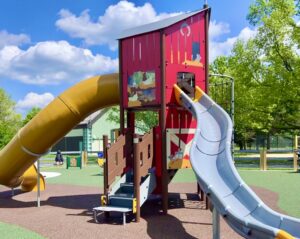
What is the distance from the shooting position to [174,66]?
1013 centimetres

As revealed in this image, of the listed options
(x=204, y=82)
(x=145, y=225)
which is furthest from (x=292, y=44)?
(x=145, y=225)

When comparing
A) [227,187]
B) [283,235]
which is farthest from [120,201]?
[283,235]

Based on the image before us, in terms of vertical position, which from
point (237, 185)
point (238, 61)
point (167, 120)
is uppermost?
point (238, 61)

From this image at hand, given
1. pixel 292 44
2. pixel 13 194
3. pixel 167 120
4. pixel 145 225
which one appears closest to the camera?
pixel 145 225

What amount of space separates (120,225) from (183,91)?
3.79 meters

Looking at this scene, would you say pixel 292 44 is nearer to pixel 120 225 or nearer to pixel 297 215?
pixel 297 215

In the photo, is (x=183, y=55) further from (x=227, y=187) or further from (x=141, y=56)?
(x=227, y=187)

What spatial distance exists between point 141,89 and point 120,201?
2882 millimetres

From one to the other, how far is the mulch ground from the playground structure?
19.2 inches

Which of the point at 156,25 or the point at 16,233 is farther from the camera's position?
the point at 156,25

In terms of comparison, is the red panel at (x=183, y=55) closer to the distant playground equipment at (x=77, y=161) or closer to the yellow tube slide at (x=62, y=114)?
the yellow tube slide at (x=62, y=114)

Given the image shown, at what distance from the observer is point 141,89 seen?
10.3 meters

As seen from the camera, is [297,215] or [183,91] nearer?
[297,215]

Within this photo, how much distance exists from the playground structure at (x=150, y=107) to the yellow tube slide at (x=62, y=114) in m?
0.03
